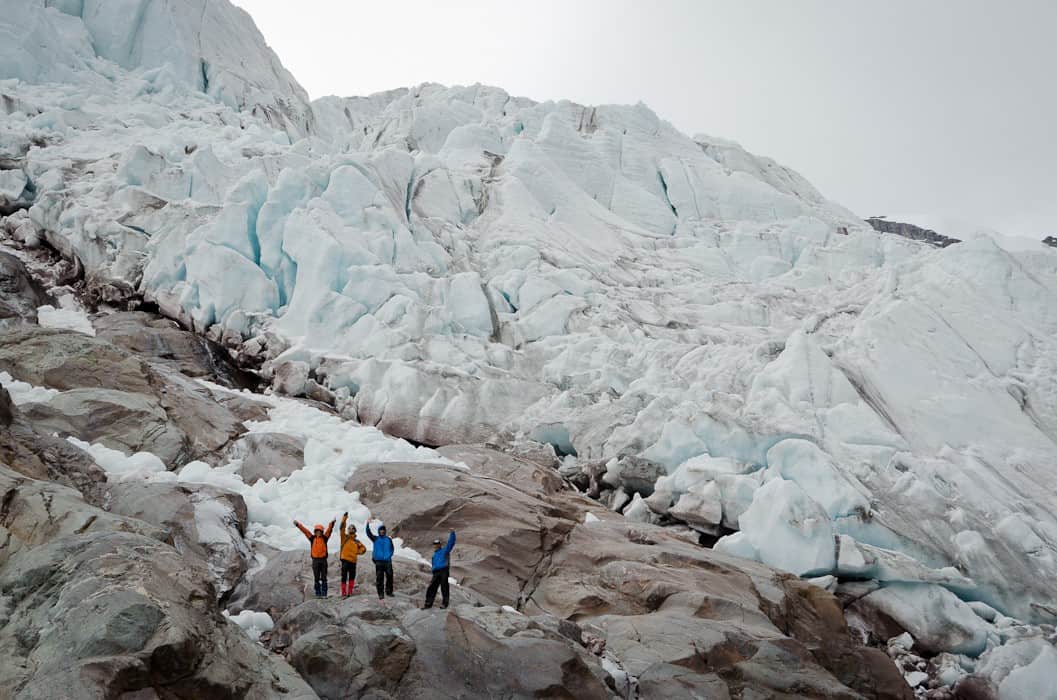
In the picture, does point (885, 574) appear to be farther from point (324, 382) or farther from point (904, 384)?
point (324, 382)

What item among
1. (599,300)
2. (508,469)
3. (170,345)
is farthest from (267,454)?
(599,300)

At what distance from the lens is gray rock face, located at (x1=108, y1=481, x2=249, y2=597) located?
811 cm

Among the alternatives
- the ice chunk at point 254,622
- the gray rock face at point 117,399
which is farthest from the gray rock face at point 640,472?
the ice chunk at point 254,622

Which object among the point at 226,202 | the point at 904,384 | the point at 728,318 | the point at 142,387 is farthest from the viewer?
the point at 728,318

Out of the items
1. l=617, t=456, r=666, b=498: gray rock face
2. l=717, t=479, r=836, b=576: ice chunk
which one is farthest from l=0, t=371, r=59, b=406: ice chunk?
l=717, t=479, r=836, b=576: ice chunk

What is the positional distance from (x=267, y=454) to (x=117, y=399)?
2714 millimetres

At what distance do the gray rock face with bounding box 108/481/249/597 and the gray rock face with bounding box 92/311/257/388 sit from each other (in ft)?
30.6

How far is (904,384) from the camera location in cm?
1667

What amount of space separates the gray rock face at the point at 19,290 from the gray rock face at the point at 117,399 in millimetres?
→ 4969

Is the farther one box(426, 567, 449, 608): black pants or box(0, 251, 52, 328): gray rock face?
box(0, 251, 52, 328): gray rock face

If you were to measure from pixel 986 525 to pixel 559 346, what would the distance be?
442 inches

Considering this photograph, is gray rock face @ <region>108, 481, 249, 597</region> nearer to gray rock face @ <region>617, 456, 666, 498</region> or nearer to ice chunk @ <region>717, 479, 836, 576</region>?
gray rock face @ <region>617, 456, 666, 498</region>

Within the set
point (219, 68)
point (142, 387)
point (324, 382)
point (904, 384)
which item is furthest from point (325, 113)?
point (904, 384)

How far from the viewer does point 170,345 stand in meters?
18.4
